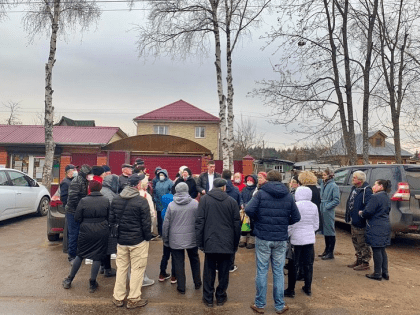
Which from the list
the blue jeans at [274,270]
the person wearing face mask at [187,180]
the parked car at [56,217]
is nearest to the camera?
the blue jeans at [274,270]

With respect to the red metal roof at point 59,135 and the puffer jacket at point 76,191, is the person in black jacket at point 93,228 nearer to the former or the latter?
the puffer jacket at point 76,191

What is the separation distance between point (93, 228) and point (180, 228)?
1217 millimetres

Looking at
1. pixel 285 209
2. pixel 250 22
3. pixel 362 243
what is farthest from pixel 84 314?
pixel 250 22

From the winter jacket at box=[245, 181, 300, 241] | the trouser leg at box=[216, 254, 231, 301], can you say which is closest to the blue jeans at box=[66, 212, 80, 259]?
the trouser leg at box=[216, 254, 231, 301]

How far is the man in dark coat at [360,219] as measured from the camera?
541 cm

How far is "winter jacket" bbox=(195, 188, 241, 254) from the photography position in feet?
13.3

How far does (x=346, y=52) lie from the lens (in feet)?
47.3

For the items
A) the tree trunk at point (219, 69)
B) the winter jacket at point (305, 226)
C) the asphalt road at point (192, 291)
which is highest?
the tree trunk at point (219, 69)

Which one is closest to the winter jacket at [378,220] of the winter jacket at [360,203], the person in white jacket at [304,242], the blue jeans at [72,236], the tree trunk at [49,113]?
the winter jacket at [360,203]

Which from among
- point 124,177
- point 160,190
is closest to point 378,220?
point 160,190

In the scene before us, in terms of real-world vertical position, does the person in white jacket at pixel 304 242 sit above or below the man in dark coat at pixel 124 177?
below

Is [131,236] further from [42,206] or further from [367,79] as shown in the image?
[367,79]

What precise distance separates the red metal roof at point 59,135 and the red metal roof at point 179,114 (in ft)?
25.5

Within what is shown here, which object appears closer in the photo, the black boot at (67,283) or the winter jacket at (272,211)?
the winter jacket at (272,211)
